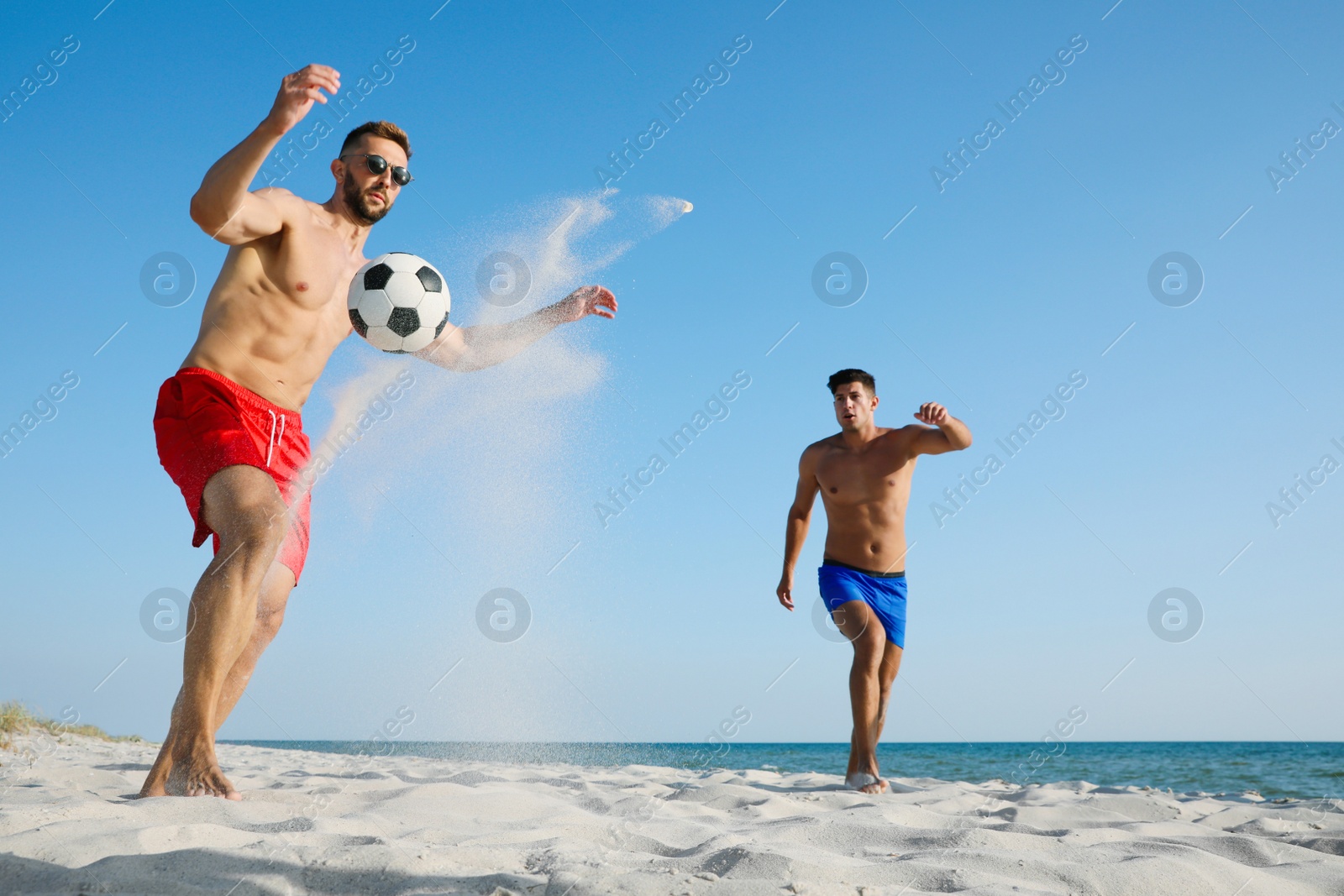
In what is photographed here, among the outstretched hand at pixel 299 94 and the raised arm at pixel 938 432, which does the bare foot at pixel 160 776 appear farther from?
the raised arm at pixel 938 432

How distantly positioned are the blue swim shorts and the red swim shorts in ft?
11.2

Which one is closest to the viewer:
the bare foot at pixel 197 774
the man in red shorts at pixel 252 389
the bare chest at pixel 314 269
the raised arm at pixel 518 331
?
the bare foot at pixel 197 774

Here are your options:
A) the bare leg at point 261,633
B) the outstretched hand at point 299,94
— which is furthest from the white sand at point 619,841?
the outstretched hand at point 299,94

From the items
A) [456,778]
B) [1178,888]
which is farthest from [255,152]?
[1178,888]

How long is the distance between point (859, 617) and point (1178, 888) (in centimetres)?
309

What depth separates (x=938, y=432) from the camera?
18.2 ft

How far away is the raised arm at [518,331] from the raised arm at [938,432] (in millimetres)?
1964

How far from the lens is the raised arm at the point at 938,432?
5.12 meters

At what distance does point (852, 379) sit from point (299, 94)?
3791 mm

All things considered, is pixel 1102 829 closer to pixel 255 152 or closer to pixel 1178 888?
pixel 1178 888

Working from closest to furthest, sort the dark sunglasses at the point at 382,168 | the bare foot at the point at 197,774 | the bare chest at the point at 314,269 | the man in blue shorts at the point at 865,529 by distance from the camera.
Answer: the bare foot at the point at 197,774
the bare chest at the point at 314,269
the dark sunglasses at the point at 382,168
the man in blue shorts at the point at 865,529

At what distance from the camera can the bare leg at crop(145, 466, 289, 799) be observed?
2941 millimetres

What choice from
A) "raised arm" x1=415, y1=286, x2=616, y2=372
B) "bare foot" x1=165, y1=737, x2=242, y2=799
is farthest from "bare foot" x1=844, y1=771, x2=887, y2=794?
"bare foot" x1=165, y1=737, x2=242, y2=799

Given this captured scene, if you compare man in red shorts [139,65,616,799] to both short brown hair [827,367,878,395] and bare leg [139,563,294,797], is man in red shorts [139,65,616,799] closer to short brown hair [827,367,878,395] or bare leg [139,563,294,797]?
bare leg [139,563,294,797]
